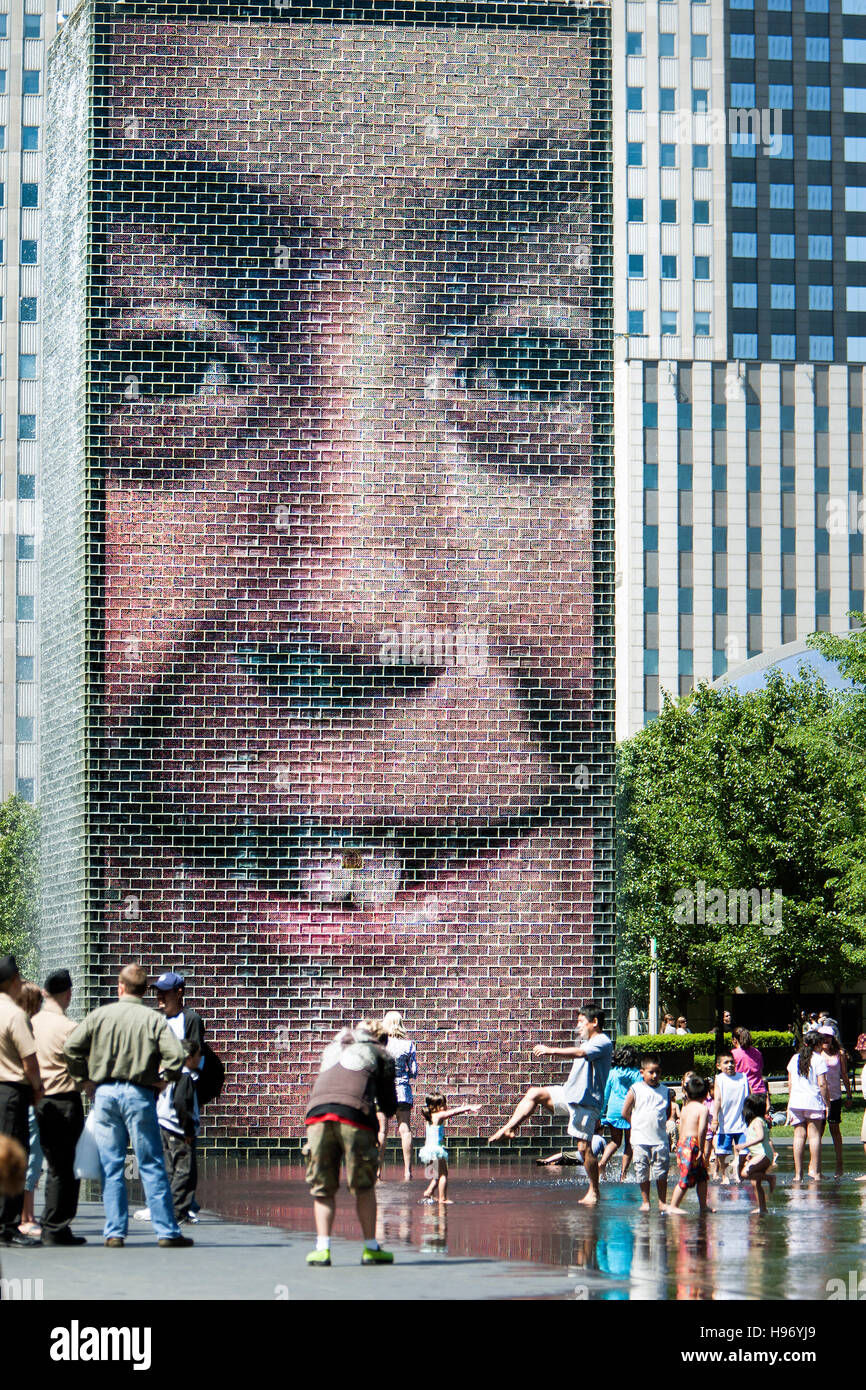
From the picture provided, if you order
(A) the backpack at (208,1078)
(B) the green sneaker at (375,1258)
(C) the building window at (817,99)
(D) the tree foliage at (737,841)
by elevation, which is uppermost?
(C) the building window at (817,99)

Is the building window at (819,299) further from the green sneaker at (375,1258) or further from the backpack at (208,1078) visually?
the green sneaker at (375,1258)

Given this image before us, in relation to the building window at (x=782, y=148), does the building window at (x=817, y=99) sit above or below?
above

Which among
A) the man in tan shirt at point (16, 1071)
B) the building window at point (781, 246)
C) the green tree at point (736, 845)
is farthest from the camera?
the building window at point (781, 246)

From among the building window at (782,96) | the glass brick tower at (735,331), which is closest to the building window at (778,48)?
the glass brick tower at (735,331)

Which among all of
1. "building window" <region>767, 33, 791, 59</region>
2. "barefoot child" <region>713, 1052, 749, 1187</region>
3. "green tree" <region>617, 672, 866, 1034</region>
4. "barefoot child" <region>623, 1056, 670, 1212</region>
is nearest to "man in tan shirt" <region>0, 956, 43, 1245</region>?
"barefoot child" <region>623, 1056, 670, 1212</region>

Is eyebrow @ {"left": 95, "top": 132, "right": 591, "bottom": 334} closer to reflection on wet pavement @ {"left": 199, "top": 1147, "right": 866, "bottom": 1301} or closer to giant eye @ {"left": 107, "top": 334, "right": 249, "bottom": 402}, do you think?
giant eye @ {"left": 107, "top": 334, "right": 249, "bottom": 402}

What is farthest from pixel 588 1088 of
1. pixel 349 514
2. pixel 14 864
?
pixel 14 864
